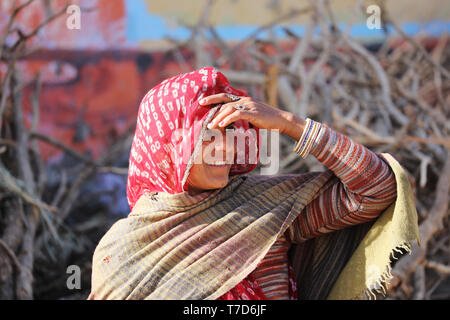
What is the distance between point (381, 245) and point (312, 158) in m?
1.06

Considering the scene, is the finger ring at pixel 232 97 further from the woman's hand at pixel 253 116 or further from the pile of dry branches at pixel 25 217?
the pile of dry branches at pixel 25 217

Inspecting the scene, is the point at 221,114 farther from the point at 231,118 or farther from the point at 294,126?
the point at 294,126

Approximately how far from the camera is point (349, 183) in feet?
3.82

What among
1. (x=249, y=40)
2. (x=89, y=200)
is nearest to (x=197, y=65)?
(x=249, y=40)

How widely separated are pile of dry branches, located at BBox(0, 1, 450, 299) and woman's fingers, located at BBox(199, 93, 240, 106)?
3.29ft

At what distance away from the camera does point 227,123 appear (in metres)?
1.11

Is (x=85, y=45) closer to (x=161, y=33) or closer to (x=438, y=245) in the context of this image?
(x=161, y=33)

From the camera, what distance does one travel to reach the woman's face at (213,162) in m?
1.17

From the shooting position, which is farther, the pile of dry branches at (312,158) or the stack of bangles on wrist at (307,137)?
the pile of dry branches at (312,158)

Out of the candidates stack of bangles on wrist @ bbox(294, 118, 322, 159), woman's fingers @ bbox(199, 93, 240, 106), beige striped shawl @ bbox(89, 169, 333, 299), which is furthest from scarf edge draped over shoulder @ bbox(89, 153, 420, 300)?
woman's fingers @ bbox(199, 93, 240, 106)

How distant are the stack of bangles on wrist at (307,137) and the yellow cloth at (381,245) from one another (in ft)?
0.71

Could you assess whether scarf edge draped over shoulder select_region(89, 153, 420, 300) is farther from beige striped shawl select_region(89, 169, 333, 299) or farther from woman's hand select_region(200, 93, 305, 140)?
woman's hand select_region(200, 93, 305, 140)

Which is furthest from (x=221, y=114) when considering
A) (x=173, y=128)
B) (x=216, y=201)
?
(x=216, y=201)

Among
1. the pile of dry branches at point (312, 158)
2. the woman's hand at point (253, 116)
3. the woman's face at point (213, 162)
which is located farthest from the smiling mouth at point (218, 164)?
the pile of dry branches at point (312, 158)
